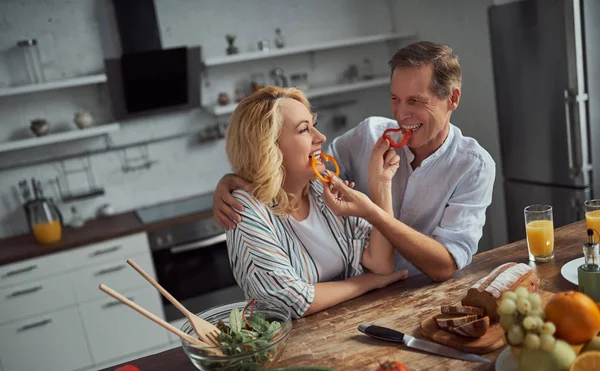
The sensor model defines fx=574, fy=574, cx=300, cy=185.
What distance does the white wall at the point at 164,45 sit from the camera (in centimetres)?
383

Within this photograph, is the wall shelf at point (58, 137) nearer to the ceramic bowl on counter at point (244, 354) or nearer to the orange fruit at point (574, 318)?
the ceramic bowl on counter at point (244, 354)

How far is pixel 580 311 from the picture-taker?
1.09m

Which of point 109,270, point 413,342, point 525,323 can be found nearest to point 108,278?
point 109,270

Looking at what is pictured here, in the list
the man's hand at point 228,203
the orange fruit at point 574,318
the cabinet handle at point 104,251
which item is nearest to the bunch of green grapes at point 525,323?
the orange fruit at point 574,318

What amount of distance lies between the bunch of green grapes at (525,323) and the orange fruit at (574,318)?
2 cm

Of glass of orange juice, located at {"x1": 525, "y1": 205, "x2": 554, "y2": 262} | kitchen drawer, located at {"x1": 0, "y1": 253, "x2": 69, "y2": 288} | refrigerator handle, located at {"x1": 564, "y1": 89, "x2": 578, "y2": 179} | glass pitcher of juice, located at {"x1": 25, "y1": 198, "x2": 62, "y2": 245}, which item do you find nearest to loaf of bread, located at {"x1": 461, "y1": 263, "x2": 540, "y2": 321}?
glass of orange juice, located at {"x1": 525, "y1": 205, "x2": 554, "y2": 262}

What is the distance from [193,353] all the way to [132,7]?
306 centimetres

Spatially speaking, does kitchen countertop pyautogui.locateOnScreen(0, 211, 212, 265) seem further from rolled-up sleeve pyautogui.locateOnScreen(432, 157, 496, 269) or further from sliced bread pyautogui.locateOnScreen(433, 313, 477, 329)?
sliced bread pyautogui.locateOnScreen(433, 313, 477, 329)

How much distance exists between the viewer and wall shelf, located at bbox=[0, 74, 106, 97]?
3523mm

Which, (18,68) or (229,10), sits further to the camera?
(229,10)

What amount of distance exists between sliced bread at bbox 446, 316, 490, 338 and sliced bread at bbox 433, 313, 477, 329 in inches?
0.5

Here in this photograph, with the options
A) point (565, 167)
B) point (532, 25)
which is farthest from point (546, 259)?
point (532, 25)

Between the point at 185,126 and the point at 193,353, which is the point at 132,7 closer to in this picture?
the point at 185,126

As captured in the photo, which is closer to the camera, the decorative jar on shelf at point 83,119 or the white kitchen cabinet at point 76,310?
the white kitchen cabinet at point 76,310
